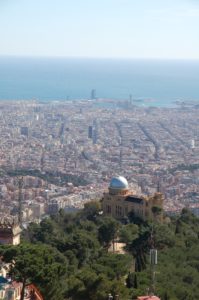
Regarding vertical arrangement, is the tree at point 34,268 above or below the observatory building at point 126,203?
above

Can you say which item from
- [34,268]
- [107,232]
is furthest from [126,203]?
[34,268]

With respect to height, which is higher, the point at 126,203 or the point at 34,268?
the point at 34,268

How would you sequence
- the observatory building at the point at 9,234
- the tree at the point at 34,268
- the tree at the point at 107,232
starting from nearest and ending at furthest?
the tree at the point at 34,268, the observatory building at the point at 9,234, the tree at the point at 107,232

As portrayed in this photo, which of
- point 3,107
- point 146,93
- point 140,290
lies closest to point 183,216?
point 140,290

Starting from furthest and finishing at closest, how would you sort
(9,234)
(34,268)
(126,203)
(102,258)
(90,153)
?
(90,153)
(126,203)
(102,258)
(9,234)
(34,268)

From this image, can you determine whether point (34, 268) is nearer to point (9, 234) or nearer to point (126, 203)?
point (9, 234)

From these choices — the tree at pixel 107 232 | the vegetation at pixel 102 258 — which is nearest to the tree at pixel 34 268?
the vegetation at pixel 102 258

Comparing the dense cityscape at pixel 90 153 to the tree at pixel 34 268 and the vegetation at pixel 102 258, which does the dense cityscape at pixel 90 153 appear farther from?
the tree at pixel 34 268

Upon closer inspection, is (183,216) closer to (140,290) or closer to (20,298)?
(140,290)
